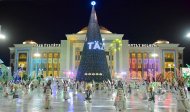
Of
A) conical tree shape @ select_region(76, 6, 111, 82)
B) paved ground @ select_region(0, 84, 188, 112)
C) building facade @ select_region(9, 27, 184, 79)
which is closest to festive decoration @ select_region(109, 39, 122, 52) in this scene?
building facade @ select_region(9, 27, 184, 79)

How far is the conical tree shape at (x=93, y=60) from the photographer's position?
5084cm

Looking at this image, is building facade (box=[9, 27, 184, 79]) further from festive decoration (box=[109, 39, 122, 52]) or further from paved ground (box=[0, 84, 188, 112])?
paved ground (box=[0, 84, 188, 112])

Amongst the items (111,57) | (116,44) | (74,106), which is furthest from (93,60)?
(116,44)

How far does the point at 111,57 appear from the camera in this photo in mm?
88250

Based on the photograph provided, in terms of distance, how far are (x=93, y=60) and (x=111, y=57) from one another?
37.7m

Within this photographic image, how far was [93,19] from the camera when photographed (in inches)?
2046

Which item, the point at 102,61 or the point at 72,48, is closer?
the point at 102,61

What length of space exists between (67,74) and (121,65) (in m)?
14.4

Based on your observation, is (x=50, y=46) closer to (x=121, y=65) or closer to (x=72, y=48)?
(x=72, y=48)

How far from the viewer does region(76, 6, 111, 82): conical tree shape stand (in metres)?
50.8

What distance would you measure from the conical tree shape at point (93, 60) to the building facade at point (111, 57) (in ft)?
109

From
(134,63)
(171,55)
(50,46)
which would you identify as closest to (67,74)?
(50,46)

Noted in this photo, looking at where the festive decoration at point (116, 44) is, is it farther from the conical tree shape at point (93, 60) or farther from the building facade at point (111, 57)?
the conical tree shape at point (93, 60)

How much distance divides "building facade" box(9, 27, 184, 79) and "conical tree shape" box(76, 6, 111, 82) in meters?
33.3
